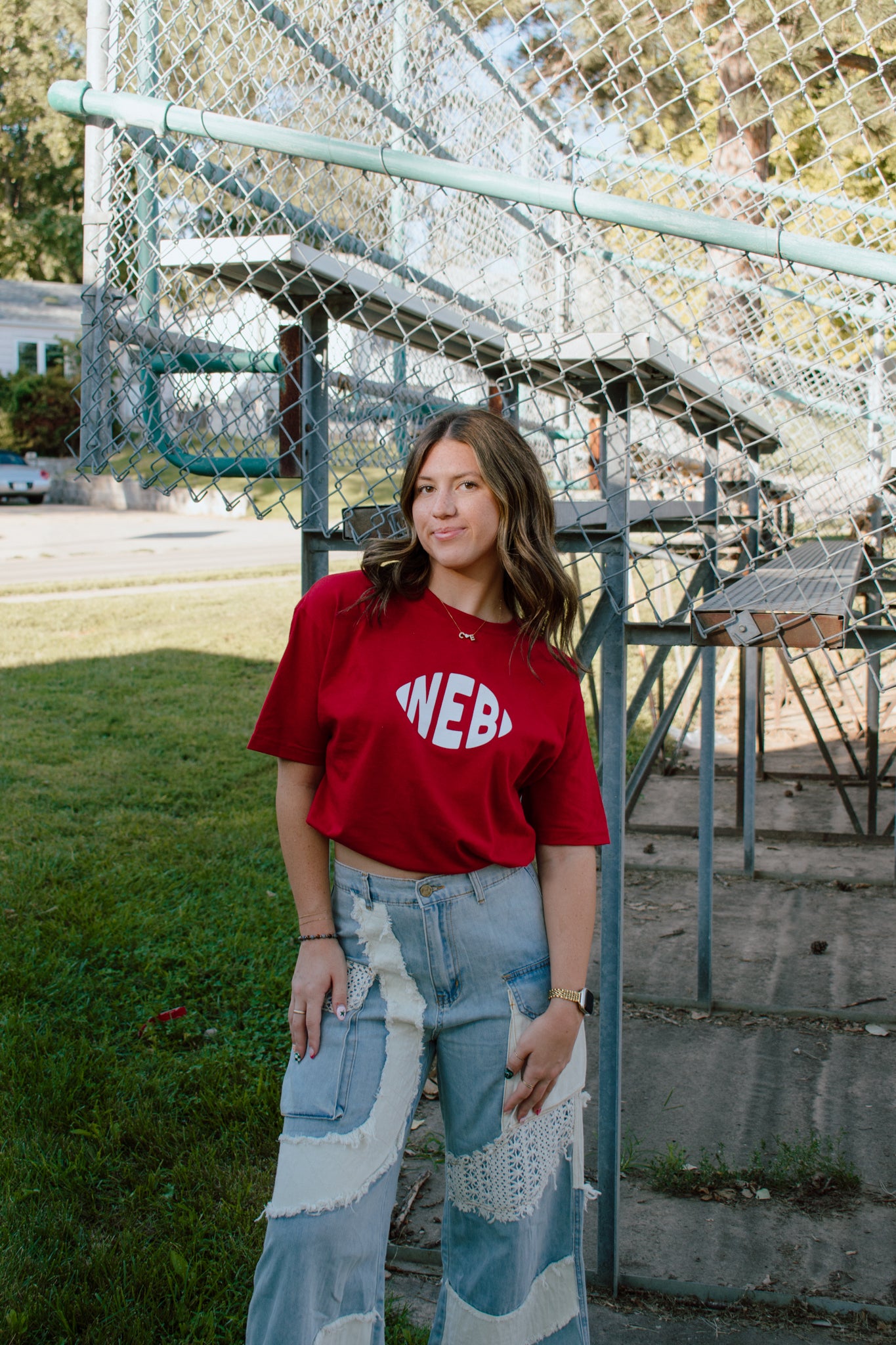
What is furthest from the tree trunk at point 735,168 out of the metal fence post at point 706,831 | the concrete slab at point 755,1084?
the concrete slab at point 755,1084

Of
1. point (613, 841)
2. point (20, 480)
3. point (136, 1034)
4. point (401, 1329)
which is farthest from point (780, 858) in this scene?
point (20, 480)

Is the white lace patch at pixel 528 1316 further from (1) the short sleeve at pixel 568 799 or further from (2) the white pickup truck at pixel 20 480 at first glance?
(2) the white pickup truck at pixel 20 480

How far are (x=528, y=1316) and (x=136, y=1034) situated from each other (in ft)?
7.16

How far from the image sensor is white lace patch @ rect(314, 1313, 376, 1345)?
1720mm

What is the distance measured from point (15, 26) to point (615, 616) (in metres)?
45.5

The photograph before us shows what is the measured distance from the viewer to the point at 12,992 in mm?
3916

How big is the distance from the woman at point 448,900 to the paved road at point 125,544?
12779 millimetres

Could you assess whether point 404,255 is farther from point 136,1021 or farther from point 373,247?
point 136,1021

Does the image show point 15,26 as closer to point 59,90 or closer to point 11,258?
point 11,258

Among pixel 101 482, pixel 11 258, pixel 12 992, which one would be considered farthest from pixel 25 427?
pixel 12 992

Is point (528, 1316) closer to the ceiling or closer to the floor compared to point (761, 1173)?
closer to the ceiling

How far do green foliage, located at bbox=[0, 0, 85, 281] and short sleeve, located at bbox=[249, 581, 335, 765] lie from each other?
42.0m

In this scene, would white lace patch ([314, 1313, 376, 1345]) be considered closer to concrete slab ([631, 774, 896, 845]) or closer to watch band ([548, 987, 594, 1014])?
watch band ([548, 987, 594, 1014])

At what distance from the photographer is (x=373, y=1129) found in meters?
1.79
